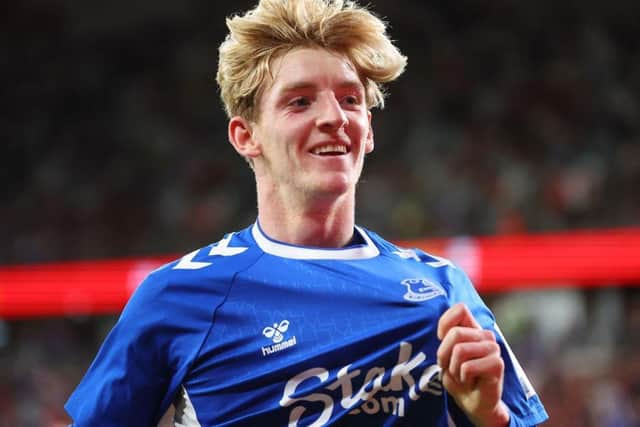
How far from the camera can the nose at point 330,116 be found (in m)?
2.34

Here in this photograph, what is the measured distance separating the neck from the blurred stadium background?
3.76 meters

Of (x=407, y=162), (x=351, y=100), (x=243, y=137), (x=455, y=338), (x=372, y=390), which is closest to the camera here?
(x=455, y=338)

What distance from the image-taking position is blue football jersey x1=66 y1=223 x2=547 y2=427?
2.21 metres

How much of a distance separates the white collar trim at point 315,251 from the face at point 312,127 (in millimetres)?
117

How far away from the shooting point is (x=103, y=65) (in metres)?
13.0

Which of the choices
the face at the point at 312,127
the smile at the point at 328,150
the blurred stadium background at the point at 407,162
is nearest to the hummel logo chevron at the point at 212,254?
the face at the point at 312,127

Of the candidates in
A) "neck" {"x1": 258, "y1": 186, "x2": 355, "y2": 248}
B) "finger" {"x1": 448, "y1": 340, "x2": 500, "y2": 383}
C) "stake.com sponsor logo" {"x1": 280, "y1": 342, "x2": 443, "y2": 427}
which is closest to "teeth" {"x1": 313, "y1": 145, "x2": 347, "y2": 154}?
"neck" {"x1": 258, "y1": 186, "x2": 355, "y2": 248}

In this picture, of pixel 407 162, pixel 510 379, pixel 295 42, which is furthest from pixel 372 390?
pixel 407 162

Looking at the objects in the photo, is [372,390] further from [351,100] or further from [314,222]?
[351,100]

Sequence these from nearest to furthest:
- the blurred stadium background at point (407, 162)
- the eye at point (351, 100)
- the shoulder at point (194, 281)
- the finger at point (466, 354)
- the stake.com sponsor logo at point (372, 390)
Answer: the finger at point (466, 354) < the stake.com sponsor logo at point (372, 390) < the shoulder at point (194, 281) < the eye at point (351, 100) < the blurred stadium background at point (407, 162)

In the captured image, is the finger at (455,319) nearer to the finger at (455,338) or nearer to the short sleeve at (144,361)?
the finger at (455,338)

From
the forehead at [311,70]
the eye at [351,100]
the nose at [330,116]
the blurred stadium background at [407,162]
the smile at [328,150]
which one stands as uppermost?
the forehead at [311,70]

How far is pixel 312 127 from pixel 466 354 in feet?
2.11

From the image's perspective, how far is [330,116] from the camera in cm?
235
